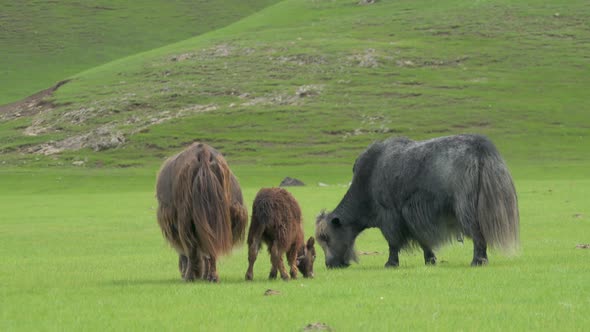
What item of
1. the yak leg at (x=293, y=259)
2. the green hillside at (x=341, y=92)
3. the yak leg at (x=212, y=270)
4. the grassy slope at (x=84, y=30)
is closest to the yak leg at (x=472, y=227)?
the yak leg at (x=293, y=259)

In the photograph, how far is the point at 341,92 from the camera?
7650 centimetres

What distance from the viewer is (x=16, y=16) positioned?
136m

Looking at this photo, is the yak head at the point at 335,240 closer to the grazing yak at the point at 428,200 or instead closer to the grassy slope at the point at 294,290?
the grazing yak at the point at 428,200

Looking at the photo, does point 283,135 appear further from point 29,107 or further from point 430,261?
point 430,261

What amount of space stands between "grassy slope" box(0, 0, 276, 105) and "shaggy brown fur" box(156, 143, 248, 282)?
4131 inches

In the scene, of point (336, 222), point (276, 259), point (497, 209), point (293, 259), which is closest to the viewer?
point (276, 259)

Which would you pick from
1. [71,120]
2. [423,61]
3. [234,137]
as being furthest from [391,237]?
[423,61]

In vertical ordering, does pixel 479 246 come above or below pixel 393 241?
above

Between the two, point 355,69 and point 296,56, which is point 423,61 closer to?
point 355,69

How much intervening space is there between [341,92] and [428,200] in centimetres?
6209

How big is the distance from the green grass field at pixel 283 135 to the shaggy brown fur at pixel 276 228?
455 millimetres

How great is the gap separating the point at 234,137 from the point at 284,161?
27.8ft

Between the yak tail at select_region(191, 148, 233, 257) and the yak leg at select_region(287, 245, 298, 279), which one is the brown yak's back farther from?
the yak leg at select_region(287, 245, 298, 279)

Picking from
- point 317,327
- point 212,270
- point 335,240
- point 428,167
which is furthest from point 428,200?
point 317,327
